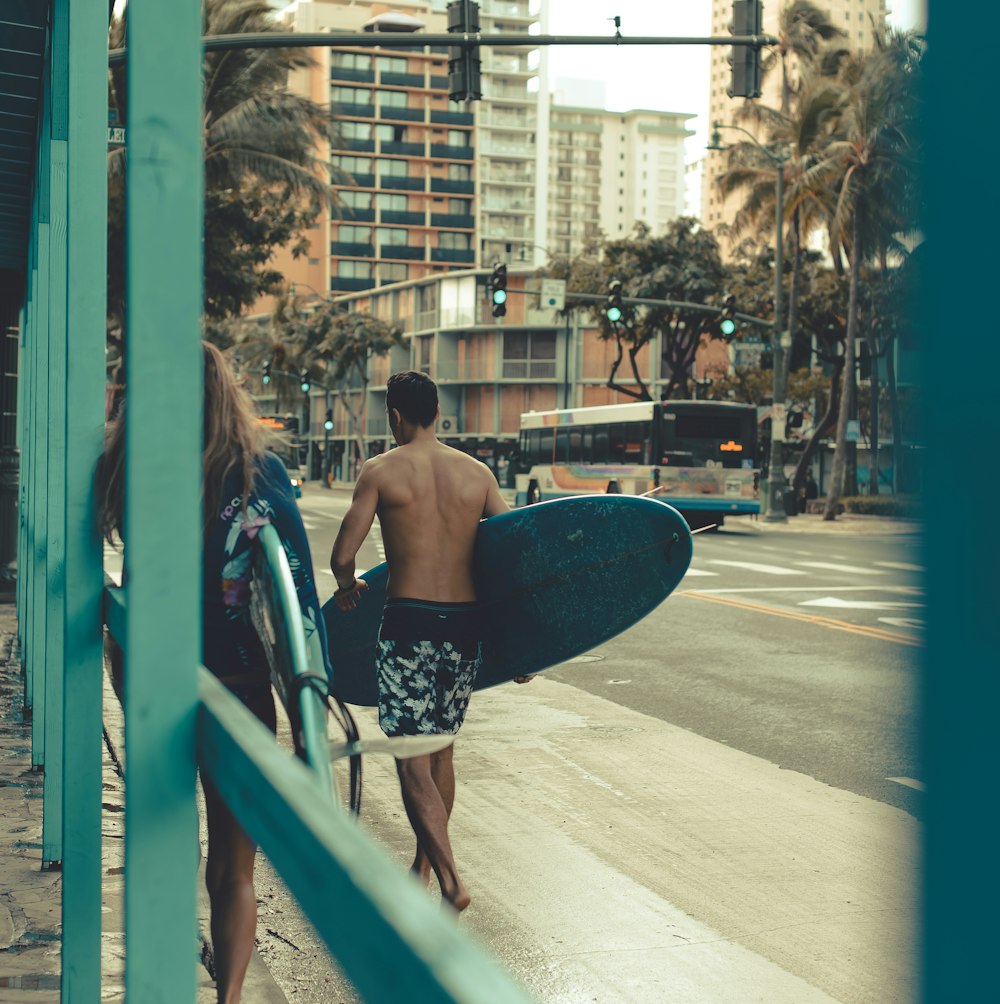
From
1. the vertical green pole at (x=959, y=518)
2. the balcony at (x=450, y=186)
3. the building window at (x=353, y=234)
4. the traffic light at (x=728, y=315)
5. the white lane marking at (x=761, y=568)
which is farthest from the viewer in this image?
the balcony at (x=450, y=186)

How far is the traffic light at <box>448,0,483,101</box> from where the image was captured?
15430mm

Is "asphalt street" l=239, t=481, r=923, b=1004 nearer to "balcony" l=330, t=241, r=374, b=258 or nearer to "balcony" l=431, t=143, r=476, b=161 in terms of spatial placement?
"balcony" l=330, t=241, r=374, b=258

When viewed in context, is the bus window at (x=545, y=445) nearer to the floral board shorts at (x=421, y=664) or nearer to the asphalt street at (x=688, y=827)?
the asphalt street at (x=688, y=827)

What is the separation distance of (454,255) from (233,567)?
110 metres

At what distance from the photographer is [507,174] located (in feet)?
377

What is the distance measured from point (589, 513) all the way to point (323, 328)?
70953 mm

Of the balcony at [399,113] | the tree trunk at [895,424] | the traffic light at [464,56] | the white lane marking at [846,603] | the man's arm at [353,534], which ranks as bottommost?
the white lane marking at [846,603]

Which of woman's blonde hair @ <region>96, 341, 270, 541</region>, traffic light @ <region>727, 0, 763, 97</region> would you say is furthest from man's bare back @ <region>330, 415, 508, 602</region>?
traffic light @ <region>727, 0, 763, 97</region>

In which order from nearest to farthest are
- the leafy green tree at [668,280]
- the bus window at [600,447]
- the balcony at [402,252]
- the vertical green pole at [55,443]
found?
the vertical green pole at [55,443] < the bus window at [600,447] < the leafy green tree at [668,280] < the balcony at [402,252]

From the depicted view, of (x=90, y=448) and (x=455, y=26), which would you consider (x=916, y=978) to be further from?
(x=455, y=26)

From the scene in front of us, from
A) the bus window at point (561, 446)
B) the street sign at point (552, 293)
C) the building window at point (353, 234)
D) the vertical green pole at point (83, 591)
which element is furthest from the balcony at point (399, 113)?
the vertical green pole at point (83, 591)

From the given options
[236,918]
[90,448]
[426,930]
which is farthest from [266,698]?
[426,930]

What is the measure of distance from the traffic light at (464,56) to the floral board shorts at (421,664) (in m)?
11.6

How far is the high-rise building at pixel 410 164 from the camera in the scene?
4252 inches
